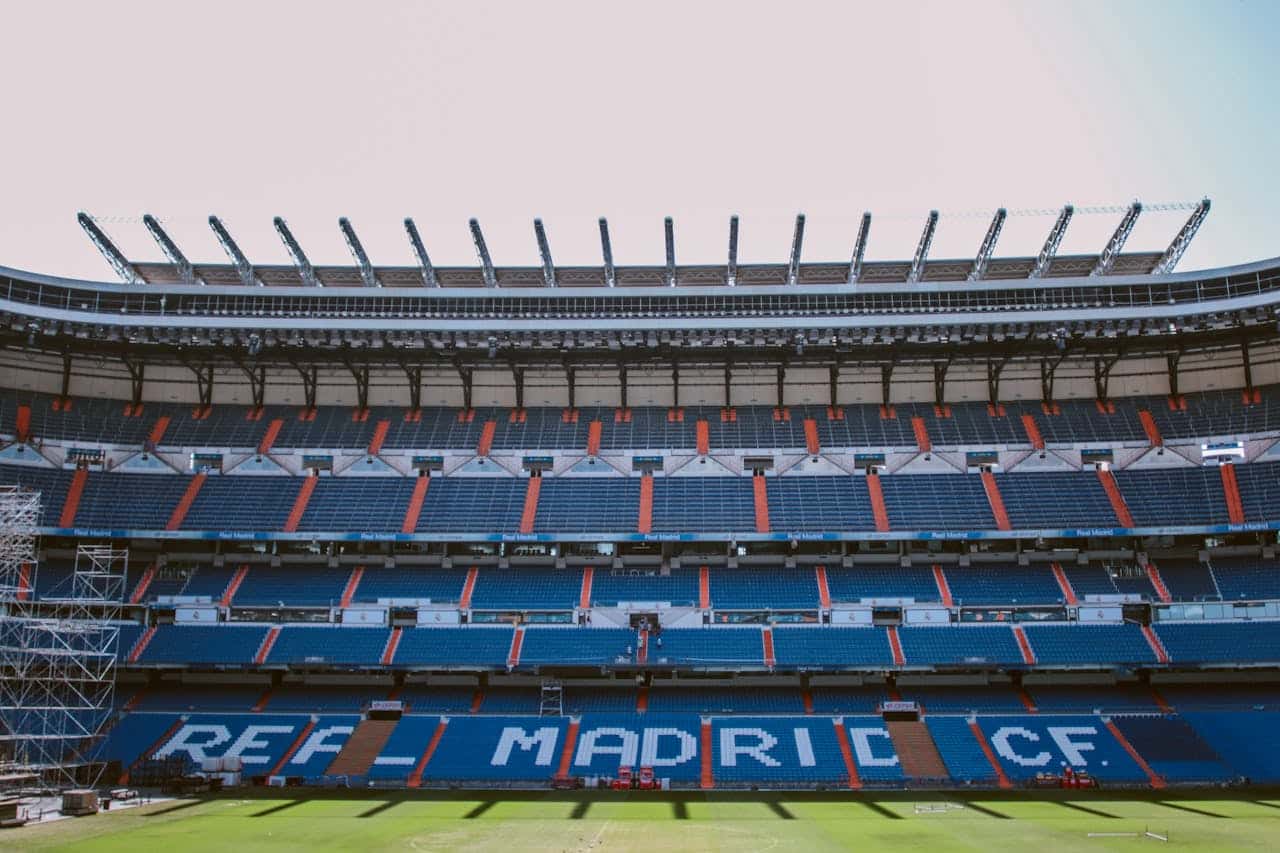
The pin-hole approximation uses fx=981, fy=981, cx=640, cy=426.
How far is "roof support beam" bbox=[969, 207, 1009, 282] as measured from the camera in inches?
1960

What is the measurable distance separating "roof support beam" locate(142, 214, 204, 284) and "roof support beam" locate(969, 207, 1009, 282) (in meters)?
42.6

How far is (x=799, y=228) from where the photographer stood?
Answer: 50.9 m

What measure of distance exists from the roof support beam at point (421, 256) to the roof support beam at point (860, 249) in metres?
22.9

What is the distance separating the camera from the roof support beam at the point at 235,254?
166 feet

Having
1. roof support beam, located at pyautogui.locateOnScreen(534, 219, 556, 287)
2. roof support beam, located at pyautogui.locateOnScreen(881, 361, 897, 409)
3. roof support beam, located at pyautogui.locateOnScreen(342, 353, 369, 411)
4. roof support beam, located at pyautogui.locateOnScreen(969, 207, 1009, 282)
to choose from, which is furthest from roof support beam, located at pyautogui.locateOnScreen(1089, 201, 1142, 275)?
roof support beam, located at pyautogui.locateOnScreen(342, 353, 369, 411)

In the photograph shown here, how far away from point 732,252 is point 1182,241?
23351 mm

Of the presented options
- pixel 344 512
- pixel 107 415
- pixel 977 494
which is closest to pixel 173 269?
pixel 107 415

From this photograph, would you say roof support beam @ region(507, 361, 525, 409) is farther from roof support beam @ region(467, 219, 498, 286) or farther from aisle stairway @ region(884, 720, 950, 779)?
aisle stairway @ region(884, 720, 950, 779)

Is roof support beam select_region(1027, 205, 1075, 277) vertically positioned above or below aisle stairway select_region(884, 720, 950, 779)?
above

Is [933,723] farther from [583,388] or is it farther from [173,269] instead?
[173,269]

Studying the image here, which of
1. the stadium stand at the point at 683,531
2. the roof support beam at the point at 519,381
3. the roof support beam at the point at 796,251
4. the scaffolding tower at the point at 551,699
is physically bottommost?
the scaffolding tower at the point at 551,699

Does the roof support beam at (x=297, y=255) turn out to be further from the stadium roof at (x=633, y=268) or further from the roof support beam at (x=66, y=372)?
the roof support beam at (x=66, y=372)

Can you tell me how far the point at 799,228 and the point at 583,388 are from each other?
698 inches

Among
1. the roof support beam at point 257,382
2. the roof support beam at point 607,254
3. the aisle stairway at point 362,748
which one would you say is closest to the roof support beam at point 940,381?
the roof support beam at point 607,254
